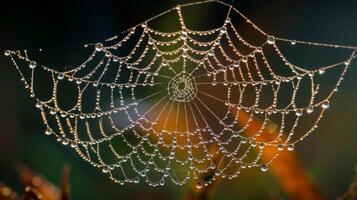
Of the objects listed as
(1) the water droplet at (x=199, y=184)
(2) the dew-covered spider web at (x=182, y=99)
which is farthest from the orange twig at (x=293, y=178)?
(2) the dew-covered spider web at (x=182, y=99)

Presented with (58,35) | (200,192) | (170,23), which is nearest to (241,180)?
(170,23)

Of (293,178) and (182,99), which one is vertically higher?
(182,99)

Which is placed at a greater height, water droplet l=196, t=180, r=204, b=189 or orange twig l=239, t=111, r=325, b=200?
water droplet l=196, t=180, r=204, b=189

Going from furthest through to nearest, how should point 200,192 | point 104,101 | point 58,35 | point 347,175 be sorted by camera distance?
point 58,35 → point 104,101 → point 347,175 → point 200,192

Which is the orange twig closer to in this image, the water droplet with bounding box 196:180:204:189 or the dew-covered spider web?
the water droplet with bounding box 196:180:204:189

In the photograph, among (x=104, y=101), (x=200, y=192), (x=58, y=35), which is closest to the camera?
(x=200, y=192)

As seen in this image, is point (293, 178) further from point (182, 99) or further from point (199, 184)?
point (182, 99)

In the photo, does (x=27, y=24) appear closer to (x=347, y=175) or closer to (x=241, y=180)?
(x=241, y=180)

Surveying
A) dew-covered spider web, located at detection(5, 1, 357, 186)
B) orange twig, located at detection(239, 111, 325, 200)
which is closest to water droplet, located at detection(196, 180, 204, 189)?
orange twig, located at detection(239, 111, 325, 200)

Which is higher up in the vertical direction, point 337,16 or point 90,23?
point 90,23

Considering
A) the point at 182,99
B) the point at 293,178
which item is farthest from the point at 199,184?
the point at 182,99

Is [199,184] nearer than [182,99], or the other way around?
[199,184]
